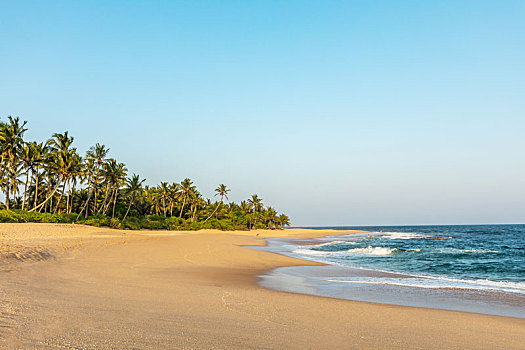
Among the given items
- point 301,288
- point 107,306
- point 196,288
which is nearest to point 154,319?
point 107,306

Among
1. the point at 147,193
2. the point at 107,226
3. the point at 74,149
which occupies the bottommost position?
the point at 107,226

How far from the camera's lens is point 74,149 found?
59500mm

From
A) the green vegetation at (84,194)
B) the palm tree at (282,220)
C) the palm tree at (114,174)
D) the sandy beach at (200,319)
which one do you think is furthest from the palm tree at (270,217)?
the sandy beach at (200,319)

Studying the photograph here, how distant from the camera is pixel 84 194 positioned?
77.3 meters

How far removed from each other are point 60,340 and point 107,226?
2452 inches

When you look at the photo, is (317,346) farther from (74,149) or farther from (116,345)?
(74,149)

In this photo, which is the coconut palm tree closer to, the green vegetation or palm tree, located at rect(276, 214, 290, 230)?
the green vegetation

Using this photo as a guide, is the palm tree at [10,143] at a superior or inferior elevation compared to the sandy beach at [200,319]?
superior

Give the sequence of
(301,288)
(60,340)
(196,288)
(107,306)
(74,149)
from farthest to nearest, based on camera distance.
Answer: (74,149) < (301,288) < (196,288) < (107,306) < (60,340)

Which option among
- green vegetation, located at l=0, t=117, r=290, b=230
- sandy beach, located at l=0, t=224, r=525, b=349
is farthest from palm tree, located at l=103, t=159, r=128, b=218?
sandy beach, located at l=0, t=224, r=525, b=349

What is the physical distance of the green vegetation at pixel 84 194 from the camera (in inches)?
2079

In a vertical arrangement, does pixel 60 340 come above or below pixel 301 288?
above

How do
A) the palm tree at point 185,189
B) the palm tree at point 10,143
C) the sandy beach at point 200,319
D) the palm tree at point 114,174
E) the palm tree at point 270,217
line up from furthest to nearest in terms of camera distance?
the palm tree at point 270,217
the palm tree at point 185,189
the palm tree at point 114,174
the palm tree at point 10,143
the sandy beach at point 200,319

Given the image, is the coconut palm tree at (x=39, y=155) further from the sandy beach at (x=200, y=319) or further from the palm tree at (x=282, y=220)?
the palm tree at (x=282, y=220)
